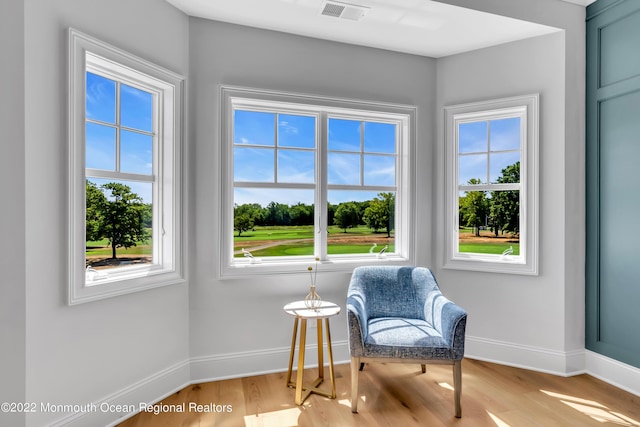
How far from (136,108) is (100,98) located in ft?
0.86

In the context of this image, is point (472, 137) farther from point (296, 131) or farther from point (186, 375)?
point (186, 375)

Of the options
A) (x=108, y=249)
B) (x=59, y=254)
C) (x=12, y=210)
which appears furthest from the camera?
(x=108, y=249)

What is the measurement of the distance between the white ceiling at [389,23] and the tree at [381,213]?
1.34m

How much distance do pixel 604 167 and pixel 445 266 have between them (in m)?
1.45

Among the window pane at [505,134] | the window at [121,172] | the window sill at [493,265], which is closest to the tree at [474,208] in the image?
the window sill at [493,265]

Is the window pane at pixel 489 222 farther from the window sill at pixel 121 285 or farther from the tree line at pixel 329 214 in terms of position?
the window sill at pixel 121 285

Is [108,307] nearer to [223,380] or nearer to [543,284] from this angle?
[223,380]

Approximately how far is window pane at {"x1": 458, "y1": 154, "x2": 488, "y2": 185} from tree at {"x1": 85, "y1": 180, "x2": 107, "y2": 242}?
9.50 feet

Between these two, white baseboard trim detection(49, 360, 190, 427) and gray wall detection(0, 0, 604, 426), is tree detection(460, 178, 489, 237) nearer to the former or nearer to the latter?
gray wall detection(0, 0, 604, 426)

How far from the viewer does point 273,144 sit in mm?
3039

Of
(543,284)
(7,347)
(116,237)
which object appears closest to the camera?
(7,347)

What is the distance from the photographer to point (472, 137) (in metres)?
3.32

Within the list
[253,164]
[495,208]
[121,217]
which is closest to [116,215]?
[121,217]

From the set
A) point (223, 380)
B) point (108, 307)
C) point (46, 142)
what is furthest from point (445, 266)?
point (46, 142)
